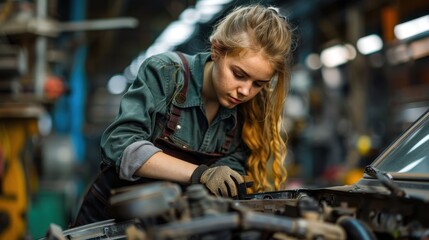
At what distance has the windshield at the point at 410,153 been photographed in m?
1.91

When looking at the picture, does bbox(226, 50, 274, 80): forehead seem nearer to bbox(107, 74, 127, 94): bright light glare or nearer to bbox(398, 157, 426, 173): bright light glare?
bbox(398, 157, 426, 173): bright light glare

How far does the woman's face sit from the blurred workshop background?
451 millimetres

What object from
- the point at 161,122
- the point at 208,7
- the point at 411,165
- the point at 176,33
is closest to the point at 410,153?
the point at 411,165

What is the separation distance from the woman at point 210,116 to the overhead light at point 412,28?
4610 millimetres

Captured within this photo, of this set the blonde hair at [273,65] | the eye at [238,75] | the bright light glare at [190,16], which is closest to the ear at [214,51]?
the blonde hair at [273,65]

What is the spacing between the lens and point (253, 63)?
205 cm

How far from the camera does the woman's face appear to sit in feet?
6.73

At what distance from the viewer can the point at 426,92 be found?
8.92 metres

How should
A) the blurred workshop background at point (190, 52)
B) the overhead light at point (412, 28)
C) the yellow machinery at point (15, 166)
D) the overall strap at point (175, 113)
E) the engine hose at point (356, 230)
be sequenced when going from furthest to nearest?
the overhead light at point (412, 28) < the blurred workshop background at point (190, 52) < the yellow machinery at point (15, 166) < the overall strap at point (175, 113) < the engine hose at point (356, 230)

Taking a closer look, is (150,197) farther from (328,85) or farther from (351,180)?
(328,85)

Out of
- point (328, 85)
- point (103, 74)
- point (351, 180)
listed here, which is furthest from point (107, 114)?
point (351, 180)

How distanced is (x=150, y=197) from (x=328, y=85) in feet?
33.1

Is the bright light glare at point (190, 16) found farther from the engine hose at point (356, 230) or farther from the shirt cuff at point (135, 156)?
the engine hose at point (356, 230)

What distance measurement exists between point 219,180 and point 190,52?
706cm
